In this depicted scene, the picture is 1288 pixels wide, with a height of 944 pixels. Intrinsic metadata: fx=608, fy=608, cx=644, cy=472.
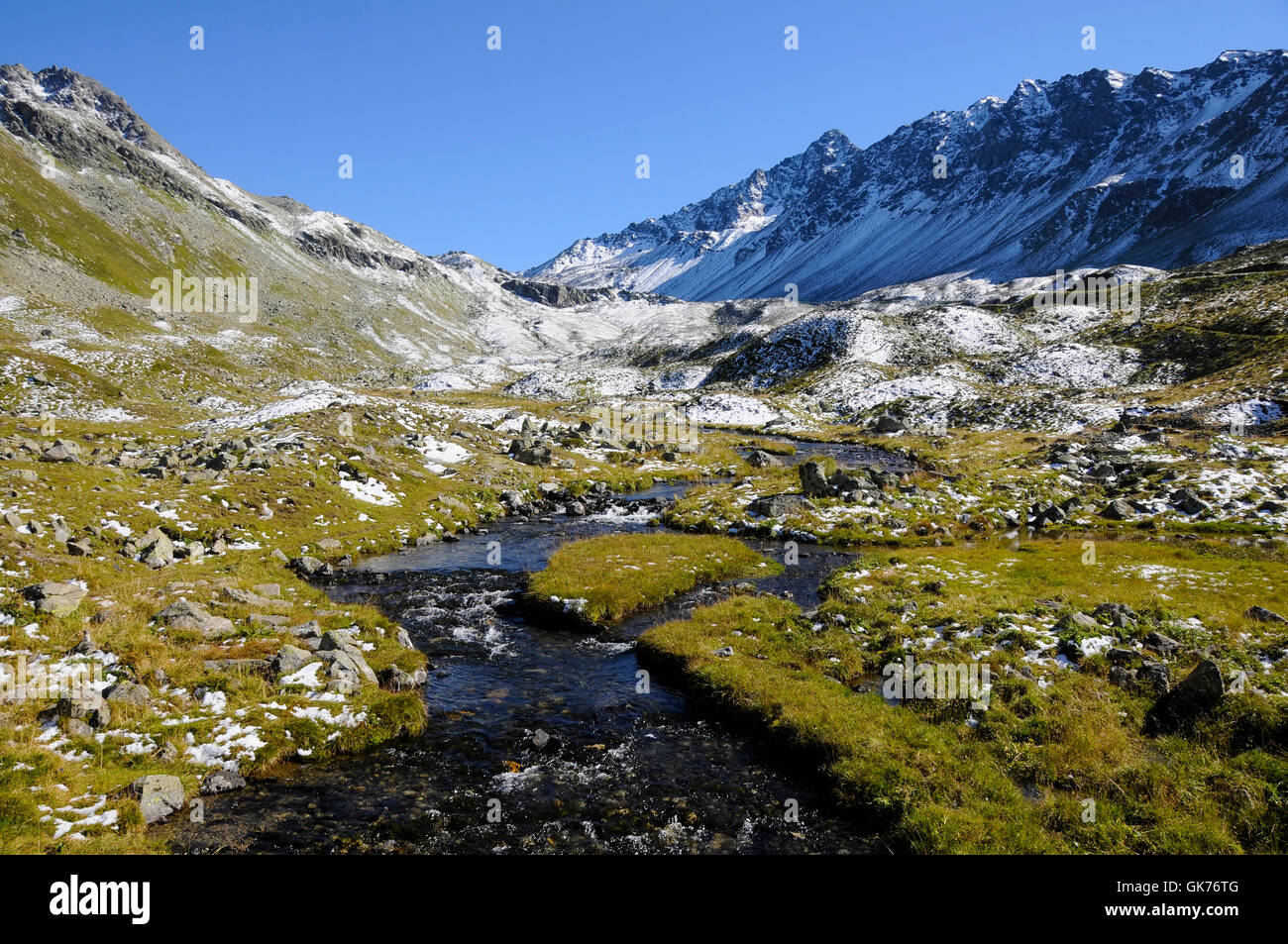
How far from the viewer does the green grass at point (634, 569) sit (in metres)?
27.4

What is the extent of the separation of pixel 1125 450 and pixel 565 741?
181ft

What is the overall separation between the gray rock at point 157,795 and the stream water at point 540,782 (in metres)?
0.64

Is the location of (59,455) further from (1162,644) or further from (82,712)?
(1162,644)

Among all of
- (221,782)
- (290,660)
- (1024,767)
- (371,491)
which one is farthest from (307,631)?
(371,491)

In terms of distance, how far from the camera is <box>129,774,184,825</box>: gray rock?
40.2 feet

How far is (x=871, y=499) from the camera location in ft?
140

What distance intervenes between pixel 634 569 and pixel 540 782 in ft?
54.0

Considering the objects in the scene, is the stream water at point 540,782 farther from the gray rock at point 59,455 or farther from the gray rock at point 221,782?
the gray rock at point 59,455

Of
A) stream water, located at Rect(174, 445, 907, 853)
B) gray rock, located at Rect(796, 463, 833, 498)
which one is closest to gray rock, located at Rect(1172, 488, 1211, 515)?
gray rock, located at Rect(796, 463, 833, 498)

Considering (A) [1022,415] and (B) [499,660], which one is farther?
(A) [1022,415]

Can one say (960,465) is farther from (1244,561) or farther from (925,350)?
(925,350)

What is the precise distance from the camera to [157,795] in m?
12.6

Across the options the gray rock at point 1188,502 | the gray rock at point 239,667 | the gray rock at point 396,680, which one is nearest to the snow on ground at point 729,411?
the gray rock at point 1188,502
